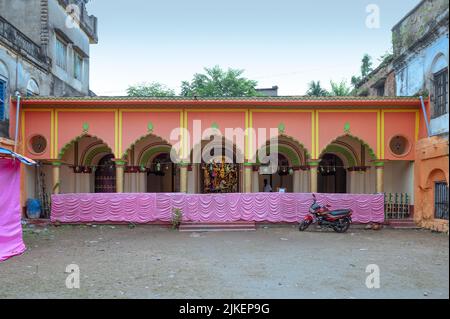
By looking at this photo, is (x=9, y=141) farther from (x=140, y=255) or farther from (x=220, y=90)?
(x=220, y=90)

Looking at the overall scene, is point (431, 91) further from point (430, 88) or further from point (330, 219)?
point (330, 219)

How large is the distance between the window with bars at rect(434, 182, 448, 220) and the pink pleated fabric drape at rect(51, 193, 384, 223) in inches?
68.5

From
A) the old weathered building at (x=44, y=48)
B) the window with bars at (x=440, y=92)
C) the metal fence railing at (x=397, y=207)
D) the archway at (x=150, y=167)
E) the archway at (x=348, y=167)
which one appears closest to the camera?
the window with bars at (x=440, y=92)

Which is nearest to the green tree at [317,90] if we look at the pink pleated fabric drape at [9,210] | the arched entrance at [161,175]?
the arched entrance at [161,175]

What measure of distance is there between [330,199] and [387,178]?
14.2 feet

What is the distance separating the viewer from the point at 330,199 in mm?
14016

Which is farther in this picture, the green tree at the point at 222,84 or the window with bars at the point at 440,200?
the green tree at the point at 222,84

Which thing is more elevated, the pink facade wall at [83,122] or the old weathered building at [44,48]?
the old weathered building at [44,48]

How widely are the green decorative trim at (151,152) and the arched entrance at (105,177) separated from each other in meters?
1.56

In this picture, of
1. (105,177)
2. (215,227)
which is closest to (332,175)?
(215,227)

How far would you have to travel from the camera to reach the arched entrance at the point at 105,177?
1920 centimetres

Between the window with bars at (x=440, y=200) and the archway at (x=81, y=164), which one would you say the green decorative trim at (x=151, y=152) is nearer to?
the archway at (x=81, y=164)

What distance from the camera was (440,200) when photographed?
43.9 ft

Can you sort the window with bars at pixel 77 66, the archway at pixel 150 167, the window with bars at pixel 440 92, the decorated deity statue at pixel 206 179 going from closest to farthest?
the window with bars at pixel 440 92 < the archway at pixel 150 167 < the decorated deity statue at pixel 206 179 < the window with bars at pixel 77 66
